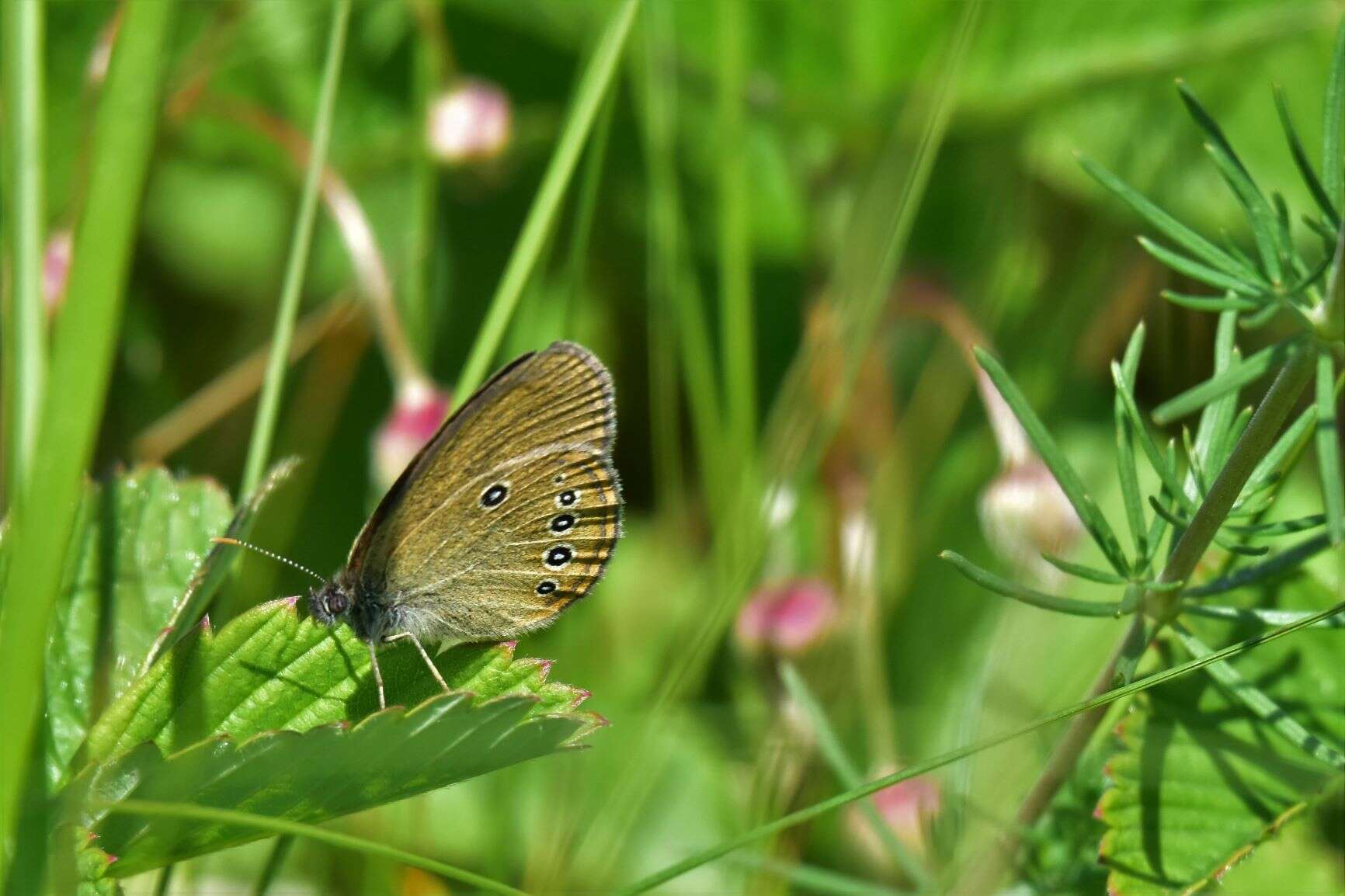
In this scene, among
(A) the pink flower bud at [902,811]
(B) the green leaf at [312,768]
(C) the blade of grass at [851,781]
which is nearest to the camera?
(B) the green leaf at [312,768]

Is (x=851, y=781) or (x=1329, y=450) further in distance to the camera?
(x=851, y=781)

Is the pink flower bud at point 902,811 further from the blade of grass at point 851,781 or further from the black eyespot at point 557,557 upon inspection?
the black eyespot at point 557,557

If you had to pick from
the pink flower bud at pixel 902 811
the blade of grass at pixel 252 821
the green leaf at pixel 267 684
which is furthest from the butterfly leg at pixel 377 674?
the pink flower bud at pixel 902 811

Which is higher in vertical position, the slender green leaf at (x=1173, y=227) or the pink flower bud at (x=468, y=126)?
the pink flower bud at (x=468, y=126)

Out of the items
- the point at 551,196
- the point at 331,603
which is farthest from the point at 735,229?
the point at 331,603

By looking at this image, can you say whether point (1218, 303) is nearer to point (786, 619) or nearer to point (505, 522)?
point (505, 522)

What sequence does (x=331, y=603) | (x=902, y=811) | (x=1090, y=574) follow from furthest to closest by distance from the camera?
(x=902, y=811), (x=331, y=603), (x=1090, y=574)
